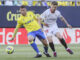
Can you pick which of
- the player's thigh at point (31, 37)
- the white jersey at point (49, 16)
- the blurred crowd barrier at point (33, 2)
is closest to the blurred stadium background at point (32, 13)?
the blurred crowd barrier at point (33, 2)

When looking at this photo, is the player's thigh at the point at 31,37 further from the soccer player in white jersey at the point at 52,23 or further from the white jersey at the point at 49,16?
the white jersey at the point at 49,16

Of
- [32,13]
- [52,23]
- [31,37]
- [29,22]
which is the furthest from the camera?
[32,13]

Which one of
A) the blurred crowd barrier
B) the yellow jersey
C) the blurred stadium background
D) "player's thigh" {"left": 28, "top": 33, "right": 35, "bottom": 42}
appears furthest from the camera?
the blurred crowd barrier

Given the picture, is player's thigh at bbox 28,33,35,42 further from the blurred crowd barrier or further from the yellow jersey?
the blurred crowd barrier

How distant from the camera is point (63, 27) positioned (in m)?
23.2

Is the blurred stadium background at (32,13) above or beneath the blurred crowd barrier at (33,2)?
beneath

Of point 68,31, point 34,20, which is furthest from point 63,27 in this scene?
point 34,20

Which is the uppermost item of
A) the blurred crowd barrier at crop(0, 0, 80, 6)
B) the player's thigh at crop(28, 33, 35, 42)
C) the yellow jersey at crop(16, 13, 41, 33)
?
the blurred crowd barrier at crop(0, 0, 80, 6)

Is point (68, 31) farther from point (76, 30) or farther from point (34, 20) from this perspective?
point (34, 20)

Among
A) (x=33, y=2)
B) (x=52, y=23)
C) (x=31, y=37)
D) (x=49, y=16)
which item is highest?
(x=33, y=2)

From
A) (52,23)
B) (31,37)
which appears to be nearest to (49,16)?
(52,23)

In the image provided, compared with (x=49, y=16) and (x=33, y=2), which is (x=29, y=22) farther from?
(x=33, y=2)

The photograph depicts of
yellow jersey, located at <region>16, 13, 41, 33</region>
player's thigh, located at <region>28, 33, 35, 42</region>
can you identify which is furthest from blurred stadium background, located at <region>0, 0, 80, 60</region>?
player's thigh, located at <region>28, 33, 35, 42</region>

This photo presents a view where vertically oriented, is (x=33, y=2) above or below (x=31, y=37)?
above
